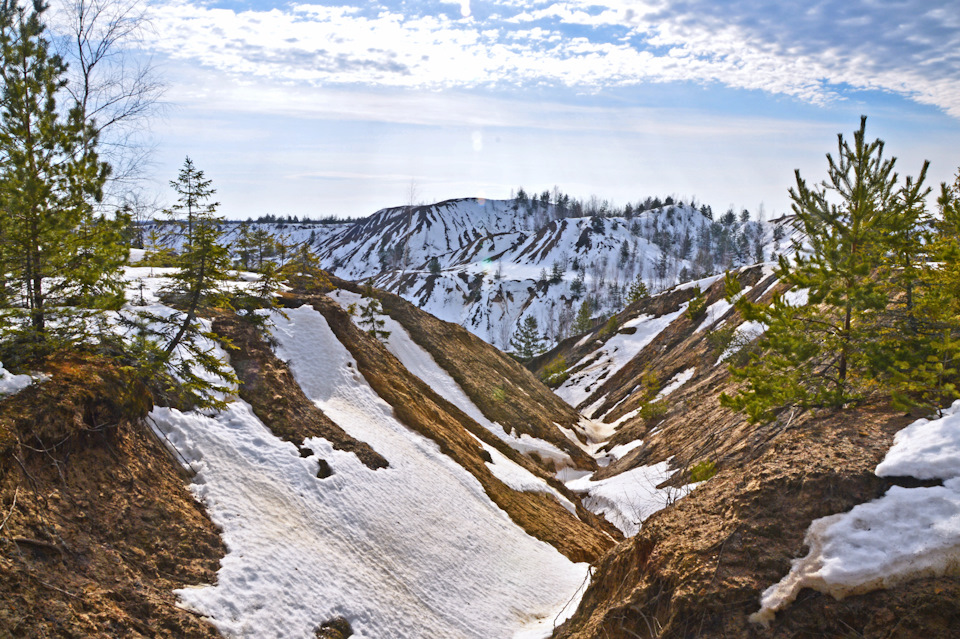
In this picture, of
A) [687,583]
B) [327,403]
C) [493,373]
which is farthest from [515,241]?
[687,583]

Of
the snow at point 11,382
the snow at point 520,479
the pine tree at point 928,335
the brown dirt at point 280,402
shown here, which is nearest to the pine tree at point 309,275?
the brown dirt at point 280,402

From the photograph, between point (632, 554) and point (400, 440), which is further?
point (400, 440)

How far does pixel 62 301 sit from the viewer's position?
34.3 feet

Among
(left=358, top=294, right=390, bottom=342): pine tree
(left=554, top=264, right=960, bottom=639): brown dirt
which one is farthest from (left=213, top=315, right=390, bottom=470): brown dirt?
(left=358, top=294, right=390, bottom=342): pine tree

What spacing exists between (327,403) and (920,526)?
57.0 ft

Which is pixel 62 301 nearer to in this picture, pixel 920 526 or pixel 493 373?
pixel 920 526

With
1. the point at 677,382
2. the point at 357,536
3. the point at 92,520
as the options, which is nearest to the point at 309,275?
the point at 357,536

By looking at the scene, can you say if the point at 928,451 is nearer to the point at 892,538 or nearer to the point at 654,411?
the point at 892,538

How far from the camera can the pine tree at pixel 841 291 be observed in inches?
398

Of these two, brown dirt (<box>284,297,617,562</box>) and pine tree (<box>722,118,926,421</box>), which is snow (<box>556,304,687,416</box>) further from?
pine tree (<box>722,118,926,421</box>)

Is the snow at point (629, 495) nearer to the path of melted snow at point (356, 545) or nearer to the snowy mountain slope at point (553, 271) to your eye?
the path of melted snow at point (356, 545)

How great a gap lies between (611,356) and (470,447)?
41627 mm

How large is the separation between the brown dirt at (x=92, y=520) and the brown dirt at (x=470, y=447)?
10.8m

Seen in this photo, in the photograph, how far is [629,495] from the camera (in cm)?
2316
